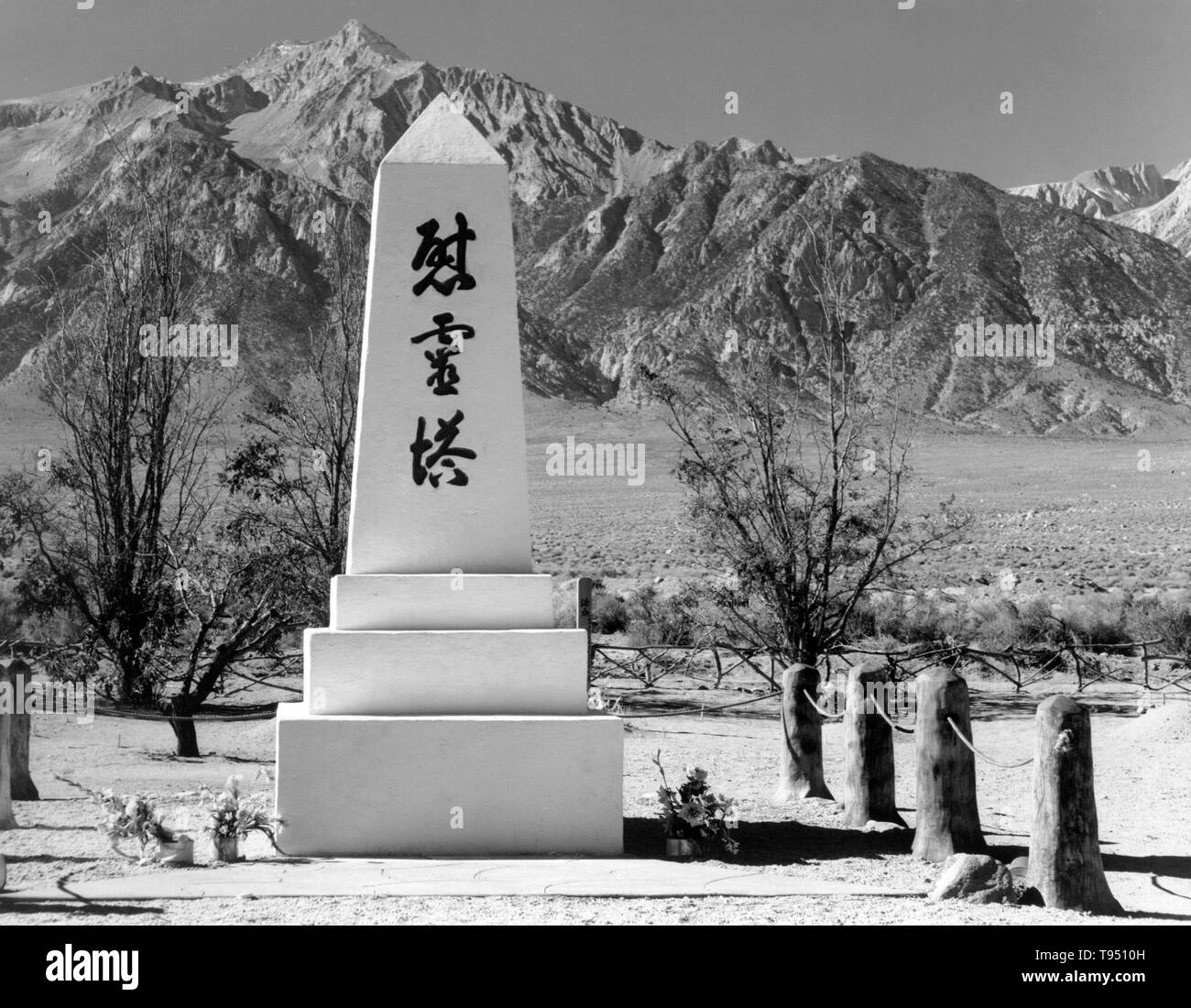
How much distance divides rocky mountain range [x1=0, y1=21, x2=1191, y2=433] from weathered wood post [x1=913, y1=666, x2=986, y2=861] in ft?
201

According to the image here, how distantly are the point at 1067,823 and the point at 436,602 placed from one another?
3693 millimetres

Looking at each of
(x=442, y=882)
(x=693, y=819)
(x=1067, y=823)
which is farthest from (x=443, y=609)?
(x=1067, y=823)

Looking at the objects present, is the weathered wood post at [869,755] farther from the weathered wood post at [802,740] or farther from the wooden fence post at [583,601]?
the wooden fence post at [583,601]

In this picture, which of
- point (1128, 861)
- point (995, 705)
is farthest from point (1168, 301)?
point (1128, 861)

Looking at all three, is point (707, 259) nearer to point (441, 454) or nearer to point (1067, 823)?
point (441, 454)

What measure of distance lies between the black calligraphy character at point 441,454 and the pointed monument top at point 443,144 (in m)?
1.57

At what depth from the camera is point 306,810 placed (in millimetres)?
7836

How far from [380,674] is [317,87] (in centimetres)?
15048

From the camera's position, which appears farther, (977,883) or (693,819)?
(693,819)

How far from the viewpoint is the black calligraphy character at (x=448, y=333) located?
863cm

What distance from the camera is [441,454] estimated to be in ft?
28.3

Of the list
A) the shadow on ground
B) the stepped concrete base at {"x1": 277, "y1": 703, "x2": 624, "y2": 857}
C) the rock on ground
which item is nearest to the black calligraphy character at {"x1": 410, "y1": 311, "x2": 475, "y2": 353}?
the stepped concrete base at {"x1": 277, "y1": 703, "x2": 624, "y2": 857}

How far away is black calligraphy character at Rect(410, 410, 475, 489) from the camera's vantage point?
8.60m

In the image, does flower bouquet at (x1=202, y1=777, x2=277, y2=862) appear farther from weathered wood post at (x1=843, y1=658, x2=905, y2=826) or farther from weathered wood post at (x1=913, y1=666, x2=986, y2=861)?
weathered wood post at (x1=843, y1=658, x2=905, y2=826)
